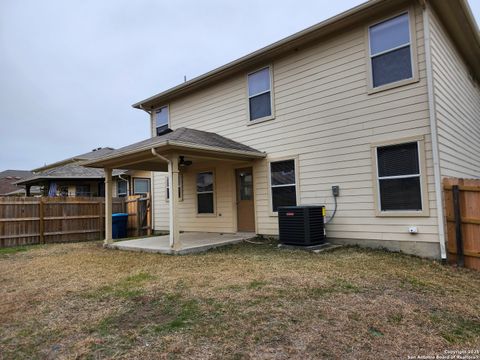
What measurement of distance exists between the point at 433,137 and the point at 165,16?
13280mm

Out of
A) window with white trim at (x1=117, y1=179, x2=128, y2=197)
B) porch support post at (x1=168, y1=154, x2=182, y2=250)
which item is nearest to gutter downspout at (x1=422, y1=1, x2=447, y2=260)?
porch support post at (x1=168, y1=154, x2=182, y2=250)

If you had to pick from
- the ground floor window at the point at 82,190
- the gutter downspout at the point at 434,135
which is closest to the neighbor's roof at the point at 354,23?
the gutter downspout at the point at 434,135

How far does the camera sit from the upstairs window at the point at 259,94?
8742mm

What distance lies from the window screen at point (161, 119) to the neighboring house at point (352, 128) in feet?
7.38

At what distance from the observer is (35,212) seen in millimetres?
10672

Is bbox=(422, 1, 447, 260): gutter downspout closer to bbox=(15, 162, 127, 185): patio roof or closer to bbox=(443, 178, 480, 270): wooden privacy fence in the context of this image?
bbox=(443, 178, 480, 270): wooden privacy fence

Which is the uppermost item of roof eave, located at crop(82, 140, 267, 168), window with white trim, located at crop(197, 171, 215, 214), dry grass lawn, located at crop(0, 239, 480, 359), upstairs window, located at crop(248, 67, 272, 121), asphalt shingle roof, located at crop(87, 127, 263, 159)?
upstairs window, located at crop(248, 67, 272, 121)

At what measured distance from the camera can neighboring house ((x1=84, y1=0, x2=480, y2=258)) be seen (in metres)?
6.14

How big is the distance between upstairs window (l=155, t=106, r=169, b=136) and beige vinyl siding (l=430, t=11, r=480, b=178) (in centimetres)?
848

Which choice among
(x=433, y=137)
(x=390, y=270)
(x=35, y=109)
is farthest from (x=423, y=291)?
(x=35, y=109)

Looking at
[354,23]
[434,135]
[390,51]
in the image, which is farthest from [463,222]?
[354,23]

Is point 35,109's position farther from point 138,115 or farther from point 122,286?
point 122,286

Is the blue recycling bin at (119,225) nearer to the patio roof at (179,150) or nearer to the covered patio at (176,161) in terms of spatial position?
the covered patio at (176,161)

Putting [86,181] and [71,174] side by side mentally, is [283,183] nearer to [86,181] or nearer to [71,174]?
[71,174]
